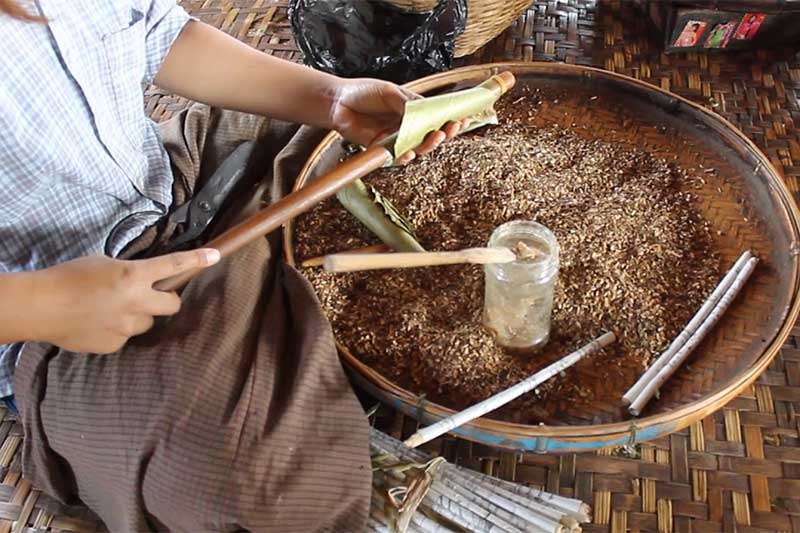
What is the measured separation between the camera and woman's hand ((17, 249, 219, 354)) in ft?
2.49

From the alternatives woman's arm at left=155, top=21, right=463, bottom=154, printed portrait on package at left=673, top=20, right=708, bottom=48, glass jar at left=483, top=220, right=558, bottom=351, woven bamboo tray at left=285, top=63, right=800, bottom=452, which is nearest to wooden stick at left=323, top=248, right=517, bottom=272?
glass jar at left=483, top=220, right=558, bottom=351

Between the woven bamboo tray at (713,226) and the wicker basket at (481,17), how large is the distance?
0.70ft

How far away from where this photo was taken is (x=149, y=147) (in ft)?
3.37

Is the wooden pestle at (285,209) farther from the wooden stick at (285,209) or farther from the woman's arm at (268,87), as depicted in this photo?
the woman's arm at (268,87)

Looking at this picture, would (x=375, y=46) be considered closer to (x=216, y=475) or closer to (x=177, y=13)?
(x=177, y=13)

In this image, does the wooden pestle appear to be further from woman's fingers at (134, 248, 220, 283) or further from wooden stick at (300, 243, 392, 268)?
wooden stick at (300, 243, 392, 268)

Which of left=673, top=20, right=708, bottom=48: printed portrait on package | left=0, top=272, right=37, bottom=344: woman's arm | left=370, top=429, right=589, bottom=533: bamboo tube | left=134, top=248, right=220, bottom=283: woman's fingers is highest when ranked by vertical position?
left=673, top=20, right=708, bottom=48: printed portrait on package

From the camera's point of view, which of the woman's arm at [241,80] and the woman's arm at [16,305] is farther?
the woman's arm at [241,80]

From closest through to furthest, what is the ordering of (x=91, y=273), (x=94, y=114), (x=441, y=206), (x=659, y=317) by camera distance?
1. (x=91, y=273)
2. (x=94, y=114)
3. (x=659, y=317)
4. (x=441, y=206)

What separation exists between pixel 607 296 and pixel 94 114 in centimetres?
66

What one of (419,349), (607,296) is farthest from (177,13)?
(607,296)

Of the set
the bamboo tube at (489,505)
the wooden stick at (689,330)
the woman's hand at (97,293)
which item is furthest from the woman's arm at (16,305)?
the wooden stick at (689,330)

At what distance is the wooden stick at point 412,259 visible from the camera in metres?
0.82

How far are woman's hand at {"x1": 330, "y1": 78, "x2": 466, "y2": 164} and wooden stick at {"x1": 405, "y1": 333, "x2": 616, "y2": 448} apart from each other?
33cm
